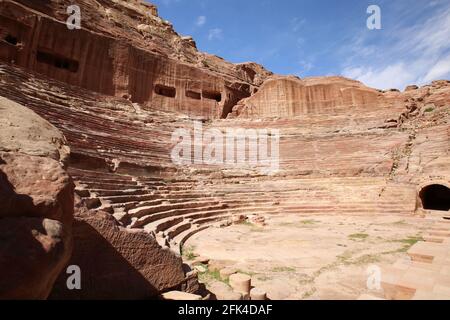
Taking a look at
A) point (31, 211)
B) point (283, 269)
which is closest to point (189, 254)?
point (283, 269)

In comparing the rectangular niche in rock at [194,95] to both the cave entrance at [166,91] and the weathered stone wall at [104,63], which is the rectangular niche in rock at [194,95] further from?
the cave entrance at [166,91]

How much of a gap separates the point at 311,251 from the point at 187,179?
342 inches

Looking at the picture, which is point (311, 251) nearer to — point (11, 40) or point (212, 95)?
point (11, 40)

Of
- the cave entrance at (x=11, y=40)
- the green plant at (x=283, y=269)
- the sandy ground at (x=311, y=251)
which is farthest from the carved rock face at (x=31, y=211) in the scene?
the cave entrance at (x=11, y=40)

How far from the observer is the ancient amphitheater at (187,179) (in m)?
2.72

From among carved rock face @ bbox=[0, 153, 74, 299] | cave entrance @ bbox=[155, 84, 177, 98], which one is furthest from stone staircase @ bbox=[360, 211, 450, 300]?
cave entrance @ bbox=[155, 84, 177, 98]

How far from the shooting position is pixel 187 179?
14.3 metres

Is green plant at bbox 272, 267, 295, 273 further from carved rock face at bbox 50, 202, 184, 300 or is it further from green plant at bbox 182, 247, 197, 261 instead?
carved rock face at bbox 50, 202, 184, 300

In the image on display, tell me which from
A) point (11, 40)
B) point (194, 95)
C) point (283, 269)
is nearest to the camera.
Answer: point (283, 269)

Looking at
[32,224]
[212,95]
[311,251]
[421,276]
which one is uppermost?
[212,95]

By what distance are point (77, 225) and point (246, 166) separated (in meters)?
15.6

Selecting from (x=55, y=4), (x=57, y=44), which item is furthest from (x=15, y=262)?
(x=55, y=4)

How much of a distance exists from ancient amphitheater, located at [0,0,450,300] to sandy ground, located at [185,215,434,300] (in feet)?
0.17

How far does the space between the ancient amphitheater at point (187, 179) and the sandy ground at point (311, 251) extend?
2.0 inches
